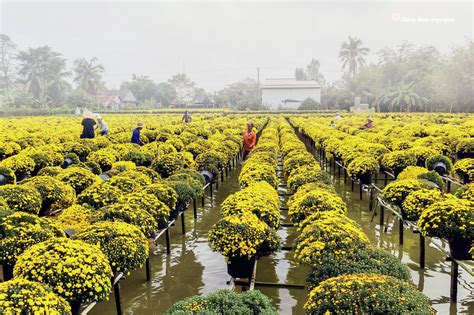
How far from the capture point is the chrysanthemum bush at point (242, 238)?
558cm

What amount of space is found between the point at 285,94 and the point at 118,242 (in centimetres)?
7323

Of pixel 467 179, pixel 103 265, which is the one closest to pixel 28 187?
pixel 103 265

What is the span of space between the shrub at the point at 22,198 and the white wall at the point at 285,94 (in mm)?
69709

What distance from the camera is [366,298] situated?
144 inches

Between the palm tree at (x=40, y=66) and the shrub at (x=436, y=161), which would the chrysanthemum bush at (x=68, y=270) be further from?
the palm tree at (x=40, y=66)

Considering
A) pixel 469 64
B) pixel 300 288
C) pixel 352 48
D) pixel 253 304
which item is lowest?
pixel 300 288

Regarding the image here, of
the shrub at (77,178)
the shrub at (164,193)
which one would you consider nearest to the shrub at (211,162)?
the shrub at (77,178)

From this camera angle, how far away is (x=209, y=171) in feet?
39.0

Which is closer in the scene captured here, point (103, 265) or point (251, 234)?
point (103, 265)

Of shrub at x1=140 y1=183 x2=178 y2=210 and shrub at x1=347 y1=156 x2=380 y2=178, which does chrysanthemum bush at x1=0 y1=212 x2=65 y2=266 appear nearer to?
shrub at x1=140 y1=183 x2=178 y2=210

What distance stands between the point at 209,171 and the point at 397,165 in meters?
4.93

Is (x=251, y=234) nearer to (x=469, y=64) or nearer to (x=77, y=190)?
(x=77, y=190)

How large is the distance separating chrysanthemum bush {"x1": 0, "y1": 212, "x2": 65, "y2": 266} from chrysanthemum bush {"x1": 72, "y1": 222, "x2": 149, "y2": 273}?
39 cm

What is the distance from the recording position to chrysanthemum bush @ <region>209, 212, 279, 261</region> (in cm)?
558
